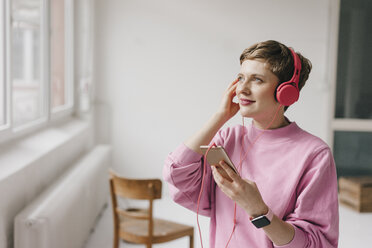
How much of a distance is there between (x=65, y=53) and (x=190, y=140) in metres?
3.48

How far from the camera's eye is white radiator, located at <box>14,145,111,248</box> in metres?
2.05

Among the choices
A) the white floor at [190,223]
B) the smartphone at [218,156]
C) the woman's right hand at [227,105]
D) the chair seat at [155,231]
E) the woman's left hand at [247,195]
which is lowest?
the white floor at [190,223]

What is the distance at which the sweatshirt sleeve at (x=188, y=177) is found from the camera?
4.47ft

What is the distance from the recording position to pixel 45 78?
364 cm

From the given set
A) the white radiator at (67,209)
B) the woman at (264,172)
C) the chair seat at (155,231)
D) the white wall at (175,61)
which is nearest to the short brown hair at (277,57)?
the woman at (264,172)

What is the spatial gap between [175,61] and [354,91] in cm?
204

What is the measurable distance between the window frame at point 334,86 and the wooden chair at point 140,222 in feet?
9.77

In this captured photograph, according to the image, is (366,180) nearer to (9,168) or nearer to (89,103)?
(89,103)

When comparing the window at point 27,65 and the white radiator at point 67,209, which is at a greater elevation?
the window at point 27,65

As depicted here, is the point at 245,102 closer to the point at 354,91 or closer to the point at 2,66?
the point at 2,66

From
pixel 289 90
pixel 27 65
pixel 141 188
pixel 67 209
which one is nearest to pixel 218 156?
pixel 289 90

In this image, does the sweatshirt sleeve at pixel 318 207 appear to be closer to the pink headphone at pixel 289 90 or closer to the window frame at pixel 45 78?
the pink headphone at pixel 289 90

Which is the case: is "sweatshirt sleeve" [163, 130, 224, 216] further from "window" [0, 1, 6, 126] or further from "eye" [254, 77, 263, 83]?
"window" [0, 1, 6, 126]

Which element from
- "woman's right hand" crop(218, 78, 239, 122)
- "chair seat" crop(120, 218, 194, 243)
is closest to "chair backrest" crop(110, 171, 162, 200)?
"chair seat" crop(120, 218, 194, 243)
